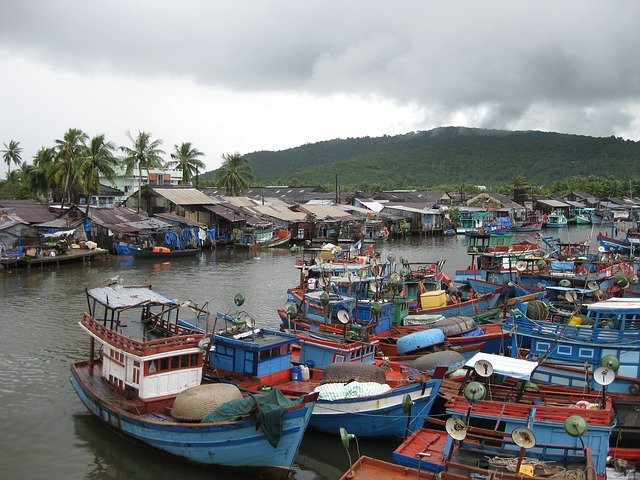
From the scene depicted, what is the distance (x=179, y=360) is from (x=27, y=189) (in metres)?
70.8

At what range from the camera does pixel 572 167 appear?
199 metres

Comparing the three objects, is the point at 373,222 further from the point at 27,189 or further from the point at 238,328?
the point at 238,328

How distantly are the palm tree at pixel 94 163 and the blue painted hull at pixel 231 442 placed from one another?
4680cm

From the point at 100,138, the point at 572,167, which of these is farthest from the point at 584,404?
the point at 572,167

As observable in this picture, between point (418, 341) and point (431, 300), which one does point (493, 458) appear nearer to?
point (418, 341)

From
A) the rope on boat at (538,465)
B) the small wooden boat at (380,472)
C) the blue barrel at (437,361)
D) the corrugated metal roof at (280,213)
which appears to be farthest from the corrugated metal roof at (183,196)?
the rope on boat at (538,465)

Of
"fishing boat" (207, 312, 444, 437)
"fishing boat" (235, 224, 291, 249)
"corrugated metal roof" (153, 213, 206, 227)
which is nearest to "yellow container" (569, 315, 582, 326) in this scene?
"fishing boat" (207, 312, 444, 437)

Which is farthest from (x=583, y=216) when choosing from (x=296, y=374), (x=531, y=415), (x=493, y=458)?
(x=493, y=458)

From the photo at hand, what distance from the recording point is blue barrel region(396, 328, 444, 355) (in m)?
23.0

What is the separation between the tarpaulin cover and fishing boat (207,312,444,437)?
7.96 ft

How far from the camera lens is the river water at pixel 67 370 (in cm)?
1738

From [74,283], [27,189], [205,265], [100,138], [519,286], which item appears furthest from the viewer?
[27,189]

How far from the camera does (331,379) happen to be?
1909 centimetres

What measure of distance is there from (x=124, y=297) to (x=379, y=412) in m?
9.23
